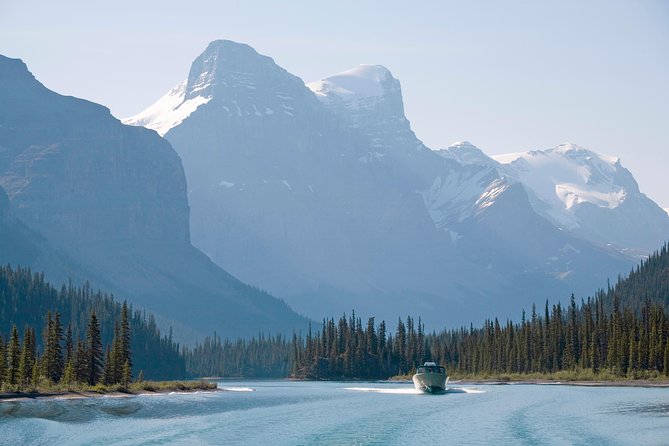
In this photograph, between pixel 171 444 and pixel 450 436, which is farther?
pixel 450 436

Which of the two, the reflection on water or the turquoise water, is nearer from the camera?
the turquoise water

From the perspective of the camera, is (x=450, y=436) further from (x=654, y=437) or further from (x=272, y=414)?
(x=272, y=414)

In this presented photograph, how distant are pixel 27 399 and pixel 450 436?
72.9 metres

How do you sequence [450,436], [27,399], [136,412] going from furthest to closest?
[27,399]
[136,412]
[450,436]

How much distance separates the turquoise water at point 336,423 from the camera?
454 ft

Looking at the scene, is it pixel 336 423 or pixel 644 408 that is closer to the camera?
pixel 336 423

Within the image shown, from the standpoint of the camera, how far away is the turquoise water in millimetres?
138250

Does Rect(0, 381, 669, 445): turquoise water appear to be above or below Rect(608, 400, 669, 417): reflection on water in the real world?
below

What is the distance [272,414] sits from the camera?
584ft

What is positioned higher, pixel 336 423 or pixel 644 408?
pixel 644 408

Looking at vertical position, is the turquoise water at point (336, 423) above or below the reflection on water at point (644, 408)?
below

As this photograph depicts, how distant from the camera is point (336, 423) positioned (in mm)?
160125

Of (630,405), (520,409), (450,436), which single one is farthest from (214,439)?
(630,405)

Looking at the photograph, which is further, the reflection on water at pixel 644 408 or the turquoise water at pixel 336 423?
the reflection on water at pixel 644 408
